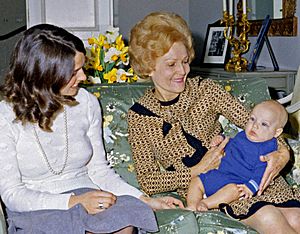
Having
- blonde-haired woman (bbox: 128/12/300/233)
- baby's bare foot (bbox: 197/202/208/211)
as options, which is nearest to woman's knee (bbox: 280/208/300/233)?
blonde-haired woman (bbox: 128/12/300/233)

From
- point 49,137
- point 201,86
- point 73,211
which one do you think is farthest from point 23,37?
point 201,86

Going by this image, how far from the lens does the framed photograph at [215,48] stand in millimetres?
4555

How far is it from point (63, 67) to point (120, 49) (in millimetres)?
762

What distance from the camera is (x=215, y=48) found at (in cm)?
470

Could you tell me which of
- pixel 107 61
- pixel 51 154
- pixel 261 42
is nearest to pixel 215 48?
pixel 261 42

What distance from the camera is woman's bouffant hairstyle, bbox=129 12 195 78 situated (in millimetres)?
2320

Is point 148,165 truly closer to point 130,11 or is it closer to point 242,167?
point 242,167

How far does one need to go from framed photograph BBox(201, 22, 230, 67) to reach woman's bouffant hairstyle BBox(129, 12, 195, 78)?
2.18 meters

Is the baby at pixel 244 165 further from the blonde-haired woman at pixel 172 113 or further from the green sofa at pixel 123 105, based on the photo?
the green sofa at pixel 123 105

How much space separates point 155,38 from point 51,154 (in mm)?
600

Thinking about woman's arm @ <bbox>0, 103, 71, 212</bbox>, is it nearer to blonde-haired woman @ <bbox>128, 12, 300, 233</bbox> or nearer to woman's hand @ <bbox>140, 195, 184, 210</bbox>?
woman's hand @ <bbox>140, 195, 184, 210</bbox>

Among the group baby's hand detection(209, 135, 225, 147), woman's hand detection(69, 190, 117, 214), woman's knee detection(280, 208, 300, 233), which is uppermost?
baby's hand detection(209, 135, 225, 147)

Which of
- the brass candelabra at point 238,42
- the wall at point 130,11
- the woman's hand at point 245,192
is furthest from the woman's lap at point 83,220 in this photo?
the wall at point 130,11

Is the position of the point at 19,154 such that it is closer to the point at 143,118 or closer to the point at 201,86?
the point at 143,118
